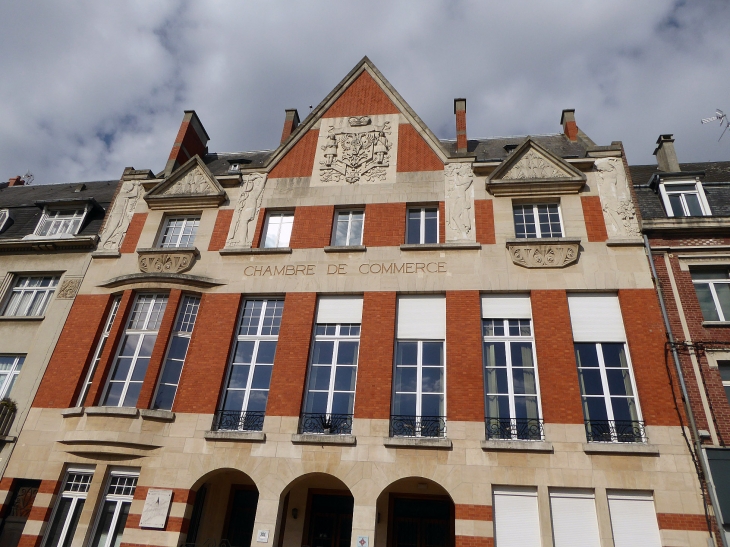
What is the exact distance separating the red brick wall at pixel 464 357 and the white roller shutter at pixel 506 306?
31 centimetres

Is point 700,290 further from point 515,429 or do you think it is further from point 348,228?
point 348,228

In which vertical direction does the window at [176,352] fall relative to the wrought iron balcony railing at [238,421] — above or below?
above

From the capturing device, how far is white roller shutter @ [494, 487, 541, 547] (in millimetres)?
11430

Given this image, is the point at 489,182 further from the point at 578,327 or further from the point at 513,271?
the point at 578,327

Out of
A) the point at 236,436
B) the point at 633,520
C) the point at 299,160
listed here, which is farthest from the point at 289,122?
the point at 633,520

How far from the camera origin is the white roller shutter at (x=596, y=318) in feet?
44.3

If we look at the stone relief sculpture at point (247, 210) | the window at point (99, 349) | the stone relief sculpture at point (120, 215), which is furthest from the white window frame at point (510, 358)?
the stone relief sculpture at point (120, 215)

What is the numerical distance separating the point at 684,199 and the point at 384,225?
938 cm

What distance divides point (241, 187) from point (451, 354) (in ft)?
31.7

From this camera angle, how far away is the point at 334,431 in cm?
1322

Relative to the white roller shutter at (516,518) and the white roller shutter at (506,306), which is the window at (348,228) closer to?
the white roller shutter at (506,306)

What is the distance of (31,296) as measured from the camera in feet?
57.9

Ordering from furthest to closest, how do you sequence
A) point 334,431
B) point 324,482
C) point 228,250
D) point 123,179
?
1. point 123,179
2. point 228,250
3. point 324,482
4. point 334,431

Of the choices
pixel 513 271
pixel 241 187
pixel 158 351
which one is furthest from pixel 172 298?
pixel 513 271
